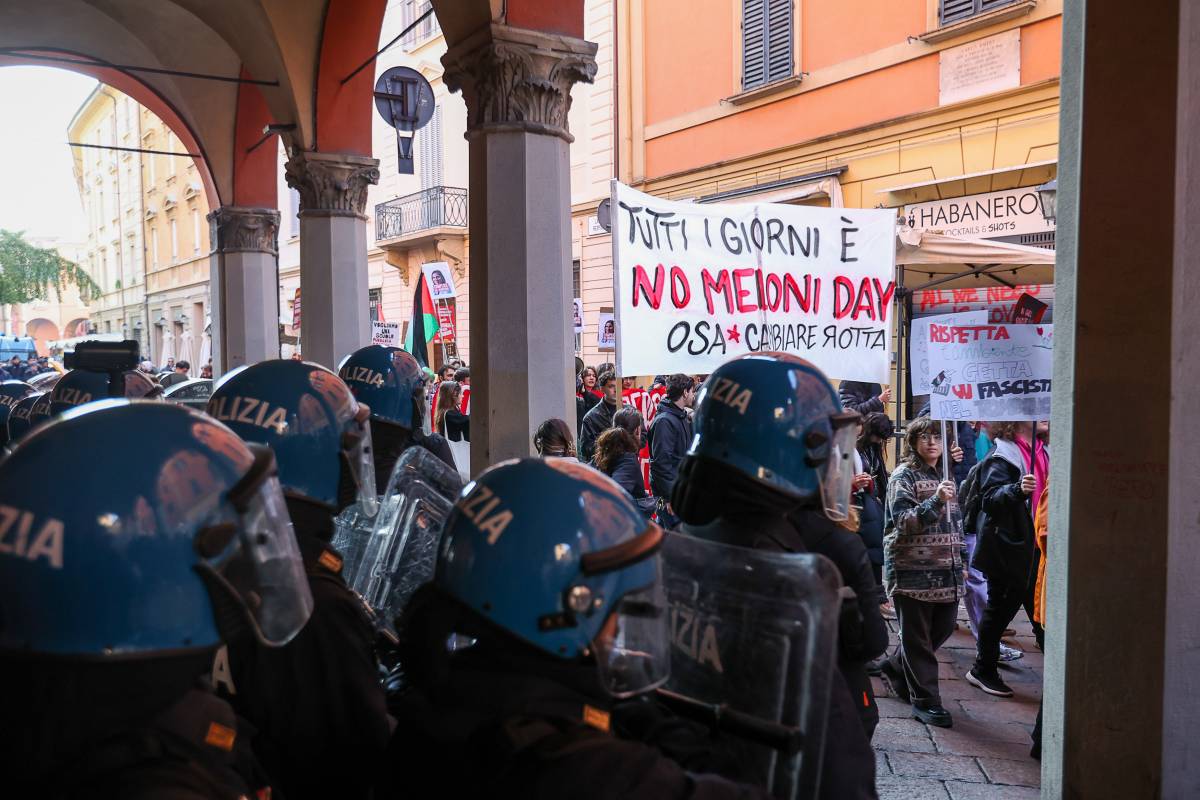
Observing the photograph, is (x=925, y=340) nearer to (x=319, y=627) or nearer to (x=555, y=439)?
(x=555, y=439)

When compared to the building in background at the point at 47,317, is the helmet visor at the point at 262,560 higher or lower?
lower

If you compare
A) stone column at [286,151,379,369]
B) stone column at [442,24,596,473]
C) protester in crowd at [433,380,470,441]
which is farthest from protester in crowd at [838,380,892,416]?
stone column at [286,151,379,369]

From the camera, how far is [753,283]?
5.79 metres

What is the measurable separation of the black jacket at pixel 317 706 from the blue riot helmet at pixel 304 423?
437 mm

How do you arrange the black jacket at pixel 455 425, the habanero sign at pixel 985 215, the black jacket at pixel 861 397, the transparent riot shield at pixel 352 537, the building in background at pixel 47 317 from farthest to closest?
1. the building in background at pixel 47 317
2. the habanero sign at pixel 985 215
3. the black jacket at pixel 455 425
4. the black jacket at pixel 861 397
5. the transparent riot shield at pixel 352 537

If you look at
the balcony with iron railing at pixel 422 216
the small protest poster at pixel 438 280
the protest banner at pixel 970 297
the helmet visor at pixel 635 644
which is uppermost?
the balcony with iron railing at pixel 422 216

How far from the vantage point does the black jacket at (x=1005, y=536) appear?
4.90m

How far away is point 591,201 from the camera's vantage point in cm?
1645

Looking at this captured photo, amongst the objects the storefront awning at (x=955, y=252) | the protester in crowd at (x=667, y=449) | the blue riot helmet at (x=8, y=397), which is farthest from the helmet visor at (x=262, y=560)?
the storefront awning at (x=955, y=252)

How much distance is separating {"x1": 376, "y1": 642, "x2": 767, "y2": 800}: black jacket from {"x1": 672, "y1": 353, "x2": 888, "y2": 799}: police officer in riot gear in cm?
93

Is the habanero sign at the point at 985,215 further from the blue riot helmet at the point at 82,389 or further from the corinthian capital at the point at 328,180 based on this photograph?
the blue riot helmet at the point at 82,389

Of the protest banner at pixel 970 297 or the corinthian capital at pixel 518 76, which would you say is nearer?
the corinthian capital at pixel 518 76

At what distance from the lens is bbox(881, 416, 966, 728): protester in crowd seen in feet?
15.3

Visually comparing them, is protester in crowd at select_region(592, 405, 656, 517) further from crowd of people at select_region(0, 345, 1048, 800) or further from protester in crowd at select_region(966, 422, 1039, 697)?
crowd of people at select_region(0, 345, 1048, 800)
